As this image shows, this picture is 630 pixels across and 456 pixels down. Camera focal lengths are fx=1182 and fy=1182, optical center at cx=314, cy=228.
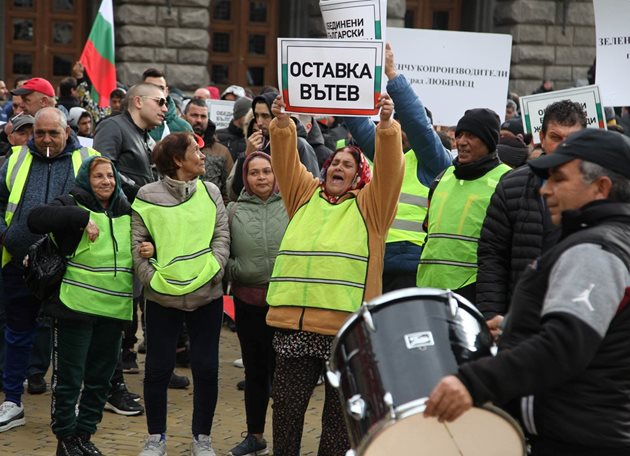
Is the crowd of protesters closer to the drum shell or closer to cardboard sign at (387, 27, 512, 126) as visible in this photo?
the drum shell

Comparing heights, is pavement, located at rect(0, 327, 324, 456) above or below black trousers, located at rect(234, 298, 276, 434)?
below

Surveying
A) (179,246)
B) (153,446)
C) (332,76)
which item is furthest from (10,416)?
(332,76)

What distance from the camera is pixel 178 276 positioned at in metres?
6.26

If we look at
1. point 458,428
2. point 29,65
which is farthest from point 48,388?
point 29,65

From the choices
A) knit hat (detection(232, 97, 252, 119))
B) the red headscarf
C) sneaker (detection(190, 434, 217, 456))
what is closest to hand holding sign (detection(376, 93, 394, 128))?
the red headscarf

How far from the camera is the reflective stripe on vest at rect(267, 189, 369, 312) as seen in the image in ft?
18.5

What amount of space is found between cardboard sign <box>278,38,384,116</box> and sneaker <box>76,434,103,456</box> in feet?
6.91

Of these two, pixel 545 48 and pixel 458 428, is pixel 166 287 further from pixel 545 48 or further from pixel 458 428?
pixel 545 48

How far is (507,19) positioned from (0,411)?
48.6 ft

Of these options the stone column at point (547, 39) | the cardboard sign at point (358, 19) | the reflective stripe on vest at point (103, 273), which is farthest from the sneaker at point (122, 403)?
the stone column at point (547, 39)

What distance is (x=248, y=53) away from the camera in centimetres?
1959

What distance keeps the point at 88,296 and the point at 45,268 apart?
0.27m

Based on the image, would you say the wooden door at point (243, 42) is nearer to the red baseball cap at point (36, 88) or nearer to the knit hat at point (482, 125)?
the red baseball cap at point (36, 88)

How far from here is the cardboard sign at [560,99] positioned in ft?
23.5
